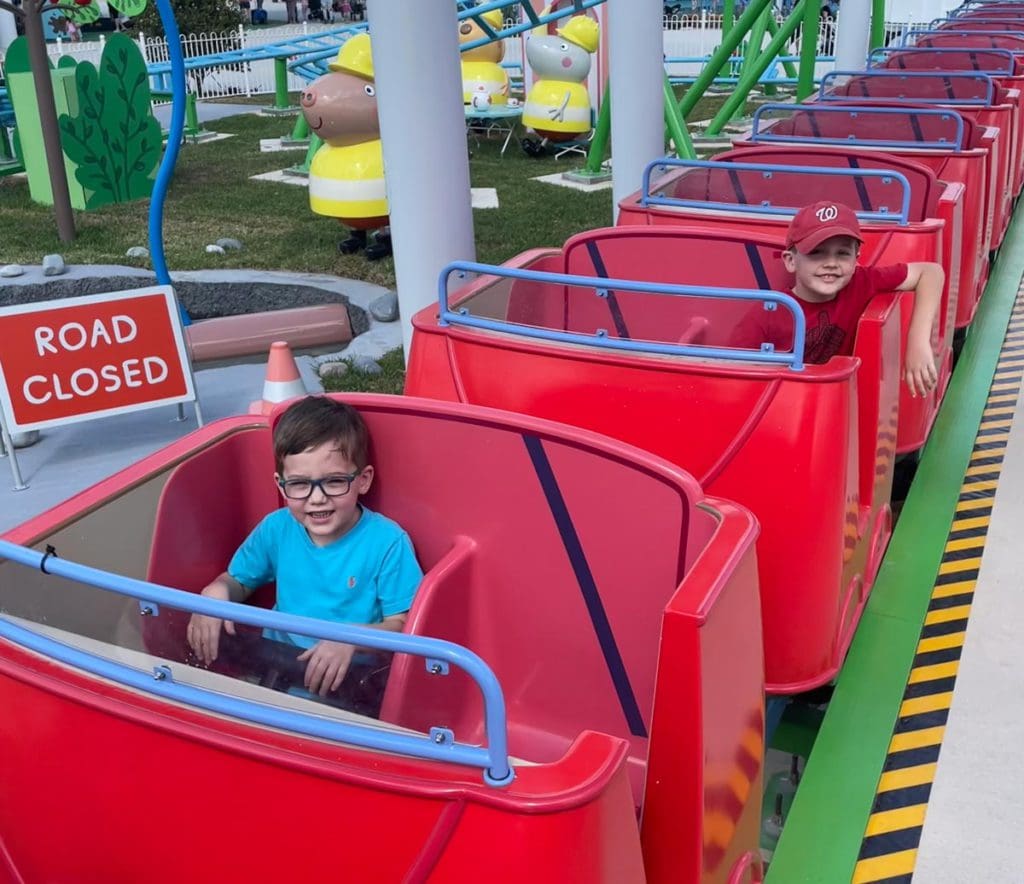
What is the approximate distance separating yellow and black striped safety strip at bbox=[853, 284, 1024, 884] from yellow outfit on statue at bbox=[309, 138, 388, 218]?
13.7 feet

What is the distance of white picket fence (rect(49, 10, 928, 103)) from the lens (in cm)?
1778

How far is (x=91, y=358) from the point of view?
4047mm

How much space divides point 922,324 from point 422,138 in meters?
1.58

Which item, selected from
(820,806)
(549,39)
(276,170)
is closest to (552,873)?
(820,806)

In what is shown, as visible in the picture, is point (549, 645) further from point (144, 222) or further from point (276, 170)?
point (276, 170)

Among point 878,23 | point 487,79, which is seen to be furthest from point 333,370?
point 878,23

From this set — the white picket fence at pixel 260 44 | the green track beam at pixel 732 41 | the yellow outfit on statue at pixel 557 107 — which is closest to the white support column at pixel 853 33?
the green track beam at pixel 732 41

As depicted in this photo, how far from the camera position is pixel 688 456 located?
239 centimetres

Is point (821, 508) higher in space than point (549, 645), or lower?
higher

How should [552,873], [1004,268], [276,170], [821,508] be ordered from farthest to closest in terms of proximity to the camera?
[276,170]
[1004,268]
[821,508]
[552,873]

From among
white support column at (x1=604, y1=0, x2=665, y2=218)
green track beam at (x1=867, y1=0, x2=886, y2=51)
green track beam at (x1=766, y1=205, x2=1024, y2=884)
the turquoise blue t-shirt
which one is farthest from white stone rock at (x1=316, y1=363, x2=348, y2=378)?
green track beam at (x1=867, y1=0, x2=886, y2=51)

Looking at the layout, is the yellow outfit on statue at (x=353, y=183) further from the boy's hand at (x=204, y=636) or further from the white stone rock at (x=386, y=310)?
the boy's hand at (x=204, y=636)

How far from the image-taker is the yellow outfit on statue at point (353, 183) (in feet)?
22.8

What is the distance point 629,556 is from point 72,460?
9.99 ft
